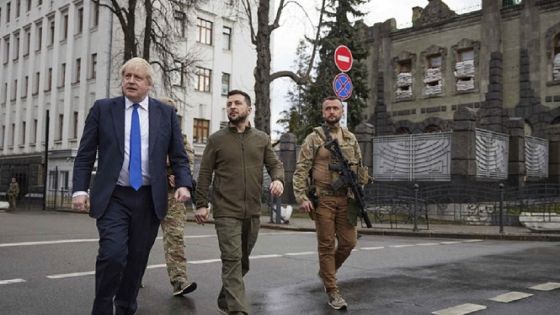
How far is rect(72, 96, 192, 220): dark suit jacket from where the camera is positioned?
4391mm

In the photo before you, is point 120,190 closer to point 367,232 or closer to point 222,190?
point 222,190

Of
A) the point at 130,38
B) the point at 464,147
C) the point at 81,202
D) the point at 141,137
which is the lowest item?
the point at 81,202

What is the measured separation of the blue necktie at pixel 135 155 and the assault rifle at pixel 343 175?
2.20m

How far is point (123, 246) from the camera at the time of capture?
4.33 metres

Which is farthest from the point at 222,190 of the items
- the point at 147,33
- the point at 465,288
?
the point at 147,33

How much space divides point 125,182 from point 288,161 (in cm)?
2087

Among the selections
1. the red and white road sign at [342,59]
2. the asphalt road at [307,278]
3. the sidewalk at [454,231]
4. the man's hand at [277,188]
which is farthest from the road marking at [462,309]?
the red and white road sign at [342,59]

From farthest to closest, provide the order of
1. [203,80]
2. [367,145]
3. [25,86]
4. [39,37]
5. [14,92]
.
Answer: [14,92] → [25,86] → [39,37] → [203,80] → [367,145]

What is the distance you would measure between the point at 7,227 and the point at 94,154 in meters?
12.2

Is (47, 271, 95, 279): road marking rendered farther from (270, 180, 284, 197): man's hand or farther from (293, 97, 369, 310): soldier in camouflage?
(270, 180, 284, 197): man's hand

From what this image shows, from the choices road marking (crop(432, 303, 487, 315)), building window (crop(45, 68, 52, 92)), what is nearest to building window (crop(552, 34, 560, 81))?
road marking (crop(432, 303, 487, 315))

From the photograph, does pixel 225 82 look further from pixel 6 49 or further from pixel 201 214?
pixel 201 214

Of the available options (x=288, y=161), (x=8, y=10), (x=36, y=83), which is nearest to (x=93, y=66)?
(x=36, y=83)

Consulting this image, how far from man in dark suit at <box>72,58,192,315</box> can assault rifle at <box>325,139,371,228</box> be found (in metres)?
1.81
